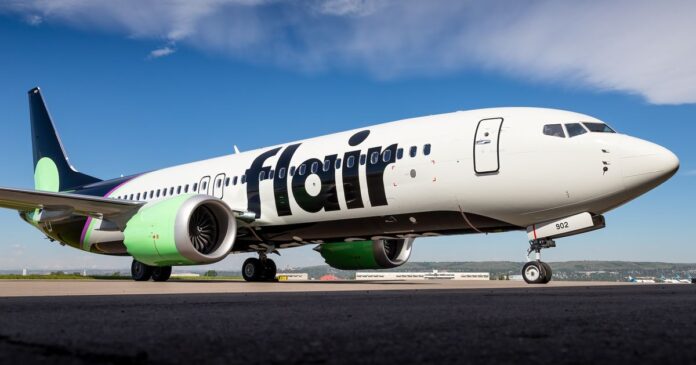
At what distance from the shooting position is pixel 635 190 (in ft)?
36.9

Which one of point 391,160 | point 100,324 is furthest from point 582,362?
point 391,160

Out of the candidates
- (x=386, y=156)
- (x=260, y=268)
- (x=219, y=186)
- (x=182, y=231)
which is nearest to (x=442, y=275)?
(x=260, y=268)

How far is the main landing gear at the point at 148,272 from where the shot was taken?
18.7 m

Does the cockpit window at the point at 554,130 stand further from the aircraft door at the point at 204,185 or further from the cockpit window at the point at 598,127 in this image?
the aircraft door at the point at 204,185

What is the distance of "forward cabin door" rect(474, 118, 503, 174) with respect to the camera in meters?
12.0

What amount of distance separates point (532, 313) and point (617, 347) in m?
1.91

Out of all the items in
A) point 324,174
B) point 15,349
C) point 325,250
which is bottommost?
point 15,349

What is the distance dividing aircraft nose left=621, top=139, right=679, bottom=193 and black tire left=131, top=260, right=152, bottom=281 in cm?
1366

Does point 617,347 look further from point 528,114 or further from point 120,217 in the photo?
point 120,217

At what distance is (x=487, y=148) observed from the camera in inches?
476

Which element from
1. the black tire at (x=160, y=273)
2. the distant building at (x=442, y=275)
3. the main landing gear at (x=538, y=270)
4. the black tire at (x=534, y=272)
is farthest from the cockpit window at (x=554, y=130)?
the distant building at (x=442, y=275)

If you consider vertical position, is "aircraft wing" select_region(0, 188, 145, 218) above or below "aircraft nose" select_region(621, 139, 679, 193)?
below

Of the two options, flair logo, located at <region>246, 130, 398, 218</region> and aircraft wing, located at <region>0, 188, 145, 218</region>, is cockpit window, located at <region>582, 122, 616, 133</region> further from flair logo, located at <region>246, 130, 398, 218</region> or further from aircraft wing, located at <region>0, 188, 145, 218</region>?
aircraft wing, located at <region>0, 188, 145, 218</region>

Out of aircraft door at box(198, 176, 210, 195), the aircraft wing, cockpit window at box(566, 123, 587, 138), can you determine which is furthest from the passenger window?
aircraft door at box(198, 176, 210, 195)
